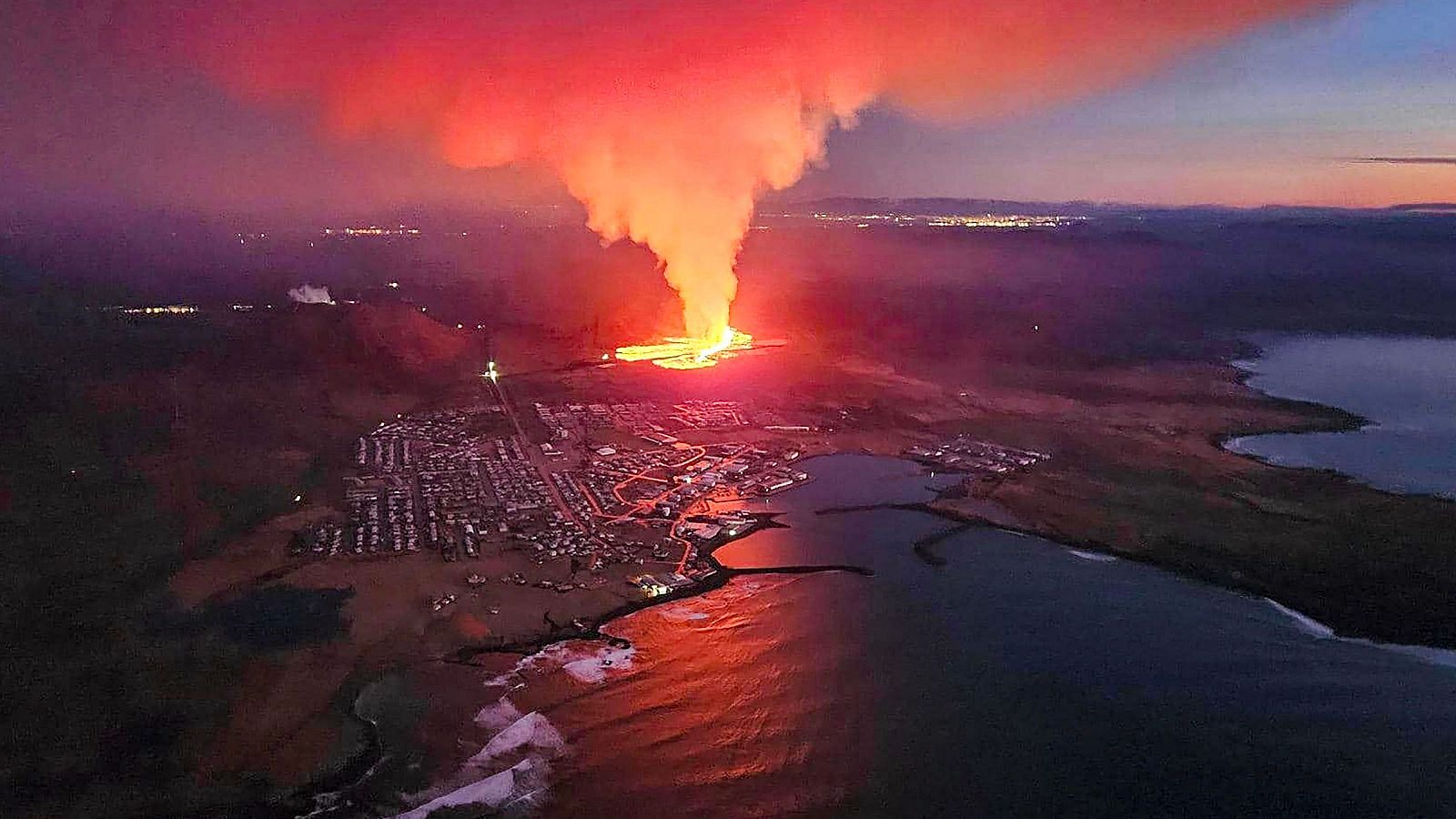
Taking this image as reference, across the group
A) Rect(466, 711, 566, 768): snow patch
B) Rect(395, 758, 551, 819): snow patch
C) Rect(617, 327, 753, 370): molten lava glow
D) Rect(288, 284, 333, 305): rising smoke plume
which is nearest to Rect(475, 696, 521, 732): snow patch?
Rect(466, 711, 566, 768): snow patch

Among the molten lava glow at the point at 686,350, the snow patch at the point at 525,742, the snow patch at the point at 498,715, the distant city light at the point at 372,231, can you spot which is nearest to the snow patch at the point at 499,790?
the snow patch at the point at 525,742

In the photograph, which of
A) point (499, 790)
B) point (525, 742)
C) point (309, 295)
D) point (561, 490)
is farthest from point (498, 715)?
point (309, 295)

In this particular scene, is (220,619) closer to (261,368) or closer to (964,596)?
(964,596)

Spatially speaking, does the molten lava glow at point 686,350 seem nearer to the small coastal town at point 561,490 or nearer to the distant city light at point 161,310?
the small coastal town at point 561,490

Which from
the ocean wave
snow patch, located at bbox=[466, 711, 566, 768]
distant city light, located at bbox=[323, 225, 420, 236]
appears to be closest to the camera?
snow patch, located at bbox=[466, 711, 566, 768]

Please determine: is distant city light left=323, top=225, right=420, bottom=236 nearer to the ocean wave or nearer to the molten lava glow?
the molten lava glow

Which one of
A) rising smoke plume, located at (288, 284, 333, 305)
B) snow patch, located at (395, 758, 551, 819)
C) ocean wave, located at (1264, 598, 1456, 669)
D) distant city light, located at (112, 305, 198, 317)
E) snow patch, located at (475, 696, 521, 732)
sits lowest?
ocean wave, located at (1264, 598, 1456, 669)

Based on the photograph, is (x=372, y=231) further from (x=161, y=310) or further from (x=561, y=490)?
(x=561, y=490)
